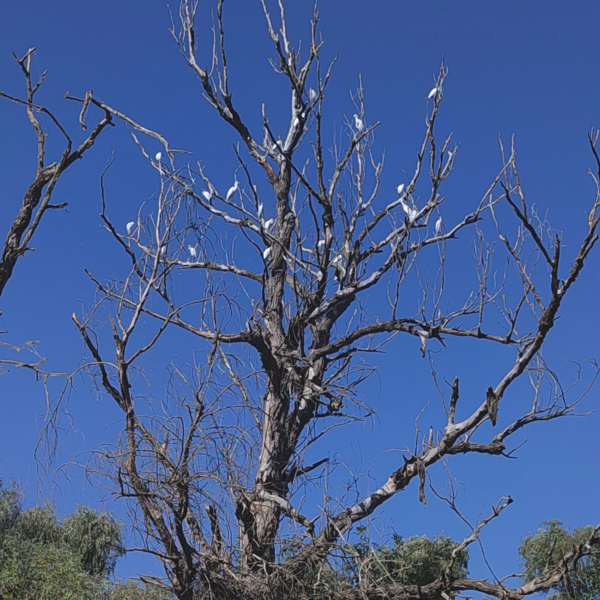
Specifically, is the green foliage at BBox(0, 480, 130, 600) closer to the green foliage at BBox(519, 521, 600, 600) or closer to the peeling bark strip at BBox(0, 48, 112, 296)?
the peeling bark strip at BBox(0, 48, 112, 296)

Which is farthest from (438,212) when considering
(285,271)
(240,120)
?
(240,120)

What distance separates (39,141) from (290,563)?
280 cm

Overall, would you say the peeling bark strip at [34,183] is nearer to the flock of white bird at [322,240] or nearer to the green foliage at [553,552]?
the flock of white bird at [322,240]

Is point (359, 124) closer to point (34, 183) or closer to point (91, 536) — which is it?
point (34, 183)

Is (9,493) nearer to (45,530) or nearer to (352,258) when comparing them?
(45,530)


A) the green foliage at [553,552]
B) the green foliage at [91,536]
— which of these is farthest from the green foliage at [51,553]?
the green foliage at [553,552]

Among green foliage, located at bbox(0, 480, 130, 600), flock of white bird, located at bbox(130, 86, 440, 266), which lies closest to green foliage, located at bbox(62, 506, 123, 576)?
green foliage, located at bbox(0, 480, 130, 600)

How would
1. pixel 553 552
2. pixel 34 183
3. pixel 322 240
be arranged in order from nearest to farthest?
pixel 34 183 → pixel 322 240 → pixel 553 552

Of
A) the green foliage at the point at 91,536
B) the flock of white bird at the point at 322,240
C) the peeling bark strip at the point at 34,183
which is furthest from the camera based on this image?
the green foliage at the point at 91,536

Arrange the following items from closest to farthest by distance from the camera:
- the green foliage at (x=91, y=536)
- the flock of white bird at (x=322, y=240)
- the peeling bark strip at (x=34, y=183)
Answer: the peeling bark strip at (x=34, y=183), the flock of white bird at (x=322, y=240), the green foliage at (x=91, y=536)

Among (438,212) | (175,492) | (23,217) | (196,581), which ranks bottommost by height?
(196,581)

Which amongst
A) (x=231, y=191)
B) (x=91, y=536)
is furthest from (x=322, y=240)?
(x=91, y=536)

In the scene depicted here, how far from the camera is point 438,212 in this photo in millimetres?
6191

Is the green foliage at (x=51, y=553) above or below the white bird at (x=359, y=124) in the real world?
below
